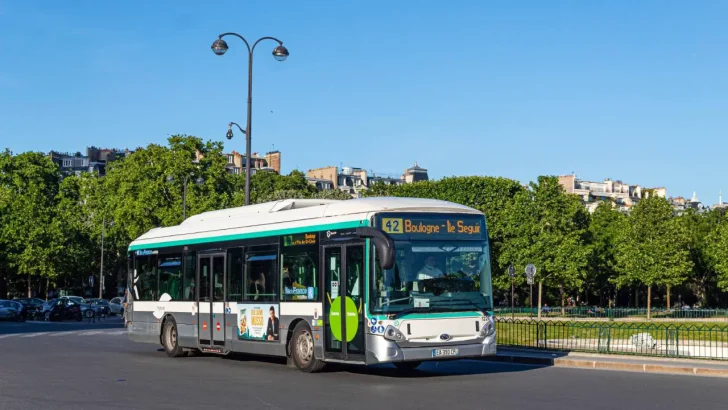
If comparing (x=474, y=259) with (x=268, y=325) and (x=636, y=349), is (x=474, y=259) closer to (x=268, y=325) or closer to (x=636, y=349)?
(x=268, y=325)

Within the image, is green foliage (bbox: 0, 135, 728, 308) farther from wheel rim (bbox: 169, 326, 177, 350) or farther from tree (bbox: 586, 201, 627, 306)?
wheel rim (bbox: 169, 326, 177, 350)

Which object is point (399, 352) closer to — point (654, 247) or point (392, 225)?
point (392, 225)

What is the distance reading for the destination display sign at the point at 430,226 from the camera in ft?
55.9

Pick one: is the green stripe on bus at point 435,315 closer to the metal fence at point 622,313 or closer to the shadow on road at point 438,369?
the shadow on road at point 438,369

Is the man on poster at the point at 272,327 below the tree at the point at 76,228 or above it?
below

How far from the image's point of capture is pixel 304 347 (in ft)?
62.2

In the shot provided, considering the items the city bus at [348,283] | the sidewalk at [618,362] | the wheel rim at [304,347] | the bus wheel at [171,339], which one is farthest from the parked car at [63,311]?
the wheel rim at [304,347]

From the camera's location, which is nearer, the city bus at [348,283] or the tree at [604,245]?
the city bus at [348,283]

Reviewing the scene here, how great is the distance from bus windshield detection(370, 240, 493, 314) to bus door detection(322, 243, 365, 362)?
0.52 meters

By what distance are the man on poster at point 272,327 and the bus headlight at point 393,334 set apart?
3716 mm

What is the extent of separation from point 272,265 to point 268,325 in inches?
47.5

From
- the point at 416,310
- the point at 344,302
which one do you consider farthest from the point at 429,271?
the point at 344,302

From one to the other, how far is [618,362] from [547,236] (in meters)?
49.2

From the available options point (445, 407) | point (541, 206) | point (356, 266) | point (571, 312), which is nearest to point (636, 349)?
point (356, 266)
